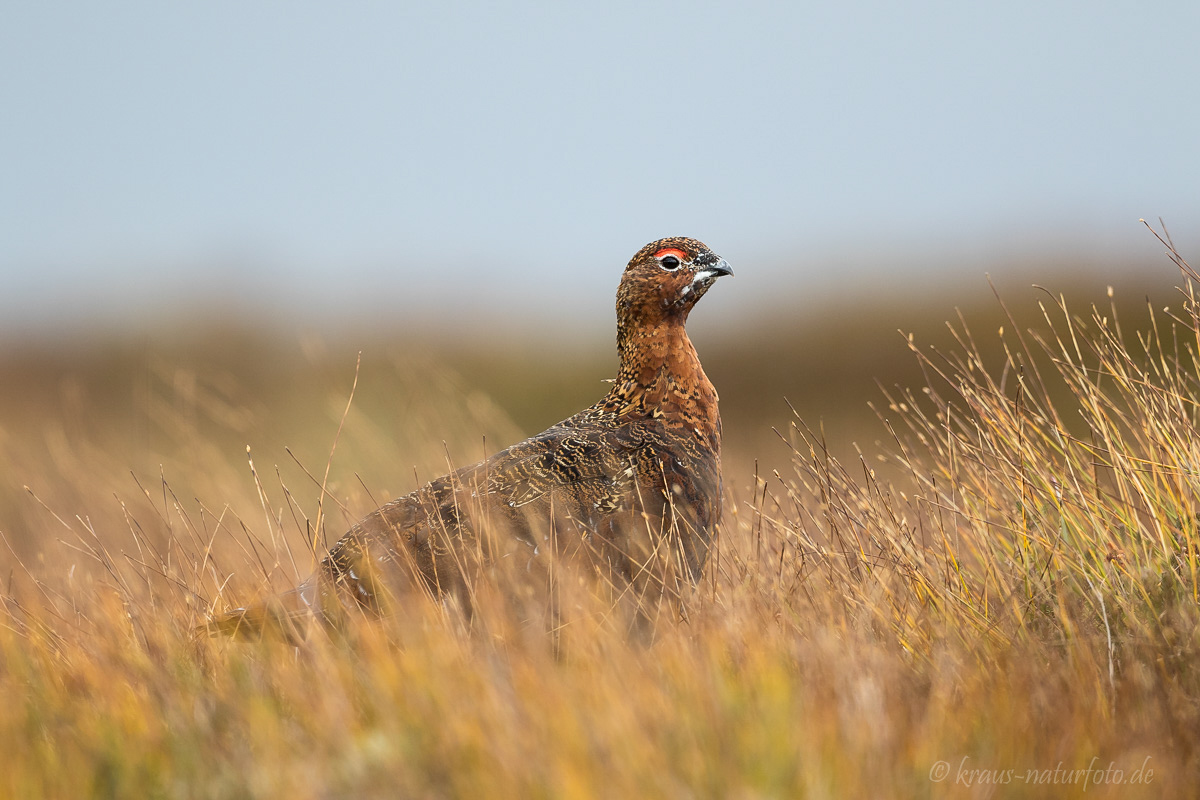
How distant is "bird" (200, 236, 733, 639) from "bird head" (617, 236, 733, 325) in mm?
11

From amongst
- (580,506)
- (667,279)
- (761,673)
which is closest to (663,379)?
(667,279)

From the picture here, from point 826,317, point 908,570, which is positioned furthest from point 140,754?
point 826,317

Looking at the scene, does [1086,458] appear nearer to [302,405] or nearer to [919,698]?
[919,698]

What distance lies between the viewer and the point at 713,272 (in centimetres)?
460

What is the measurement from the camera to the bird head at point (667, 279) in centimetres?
452

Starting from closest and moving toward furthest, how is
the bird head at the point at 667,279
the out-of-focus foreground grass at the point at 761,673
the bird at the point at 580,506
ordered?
the out-of-focus foreground grass at the point at 761,673
the bird at the point at 580,506
the bird head at the point at 667,279

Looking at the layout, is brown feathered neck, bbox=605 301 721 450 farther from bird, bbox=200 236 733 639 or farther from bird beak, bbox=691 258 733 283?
bird beak, bbox=691 258 733 283

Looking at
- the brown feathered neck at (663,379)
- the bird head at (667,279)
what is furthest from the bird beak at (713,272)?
the brown feathered neck at (663,379)

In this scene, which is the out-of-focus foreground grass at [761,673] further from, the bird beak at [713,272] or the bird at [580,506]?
the bird beak at [713,272]

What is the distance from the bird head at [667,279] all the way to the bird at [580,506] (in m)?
0.01

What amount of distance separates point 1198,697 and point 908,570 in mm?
916

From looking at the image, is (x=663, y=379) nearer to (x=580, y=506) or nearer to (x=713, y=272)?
(x=713, y=272)

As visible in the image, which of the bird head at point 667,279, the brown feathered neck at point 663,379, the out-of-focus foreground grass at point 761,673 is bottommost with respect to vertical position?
the out-of-focus foreground grass at point 761,673

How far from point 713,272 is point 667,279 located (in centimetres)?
25
